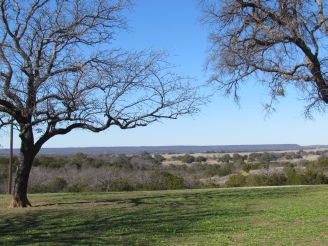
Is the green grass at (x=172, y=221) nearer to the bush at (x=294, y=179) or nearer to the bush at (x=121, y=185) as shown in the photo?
the bush at (x=294, y=179)

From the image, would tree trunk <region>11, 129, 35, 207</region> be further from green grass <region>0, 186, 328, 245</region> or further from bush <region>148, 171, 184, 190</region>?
bush <region>148, 171, 184, 190</region>

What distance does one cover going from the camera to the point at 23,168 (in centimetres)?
1738

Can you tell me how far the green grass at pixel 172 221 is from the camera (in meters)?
10.7

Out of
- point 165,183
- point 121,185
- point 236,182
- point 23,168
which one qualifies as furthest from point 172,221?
point 236,182

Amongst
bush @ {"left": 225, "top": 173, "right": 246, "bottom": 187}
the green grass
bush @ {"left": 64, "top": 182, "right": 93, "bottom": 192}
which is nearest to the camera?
the green grass

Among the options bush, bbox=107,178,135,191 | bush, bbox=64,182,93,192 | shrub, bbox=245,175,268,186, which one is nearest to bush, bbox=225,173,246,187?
shrub, bbox=245,175,268,186

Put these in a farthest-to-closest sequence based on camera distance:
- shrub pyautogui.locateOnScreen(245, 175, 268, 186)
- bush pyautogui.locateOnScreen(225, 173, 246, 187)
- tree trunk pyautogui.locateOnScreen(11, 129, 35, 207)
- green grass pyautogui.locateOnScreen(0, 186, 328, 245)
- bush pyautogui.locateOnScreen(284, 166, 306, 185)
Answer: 1. bush pyautogui.locateOnScreen(225, 173, 246, 187)
2. shrub pyautogui.locateOnScreen(245, 175, 268, 186)
3. bush pyautogui.locateOnScreen(284, 166, 306, 185)
4. tree trunk pyautogui.locateOnScreen(11, 129, 35, 207)
5. green grass pyautogui.locateOnScreen(0, 186, 328, 245)

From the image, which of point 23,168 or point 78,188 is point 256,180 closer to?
point 78,188

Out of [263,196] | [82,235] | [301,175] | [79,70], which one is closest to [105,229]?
[82,235]

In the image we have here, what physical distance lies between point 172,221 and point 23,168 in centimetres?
634

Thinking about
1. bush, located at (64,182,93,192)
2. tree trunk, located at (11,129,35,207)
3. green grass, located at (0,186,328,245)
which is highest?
tree trunk, located at (11,129,35,207)

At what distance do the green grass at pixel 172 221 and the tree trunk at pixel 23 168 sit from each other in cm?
55

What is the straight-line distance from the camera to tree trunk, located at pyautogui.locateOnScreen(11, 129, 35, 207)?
56.3ft

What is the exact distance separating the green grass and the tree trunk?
551 mm
